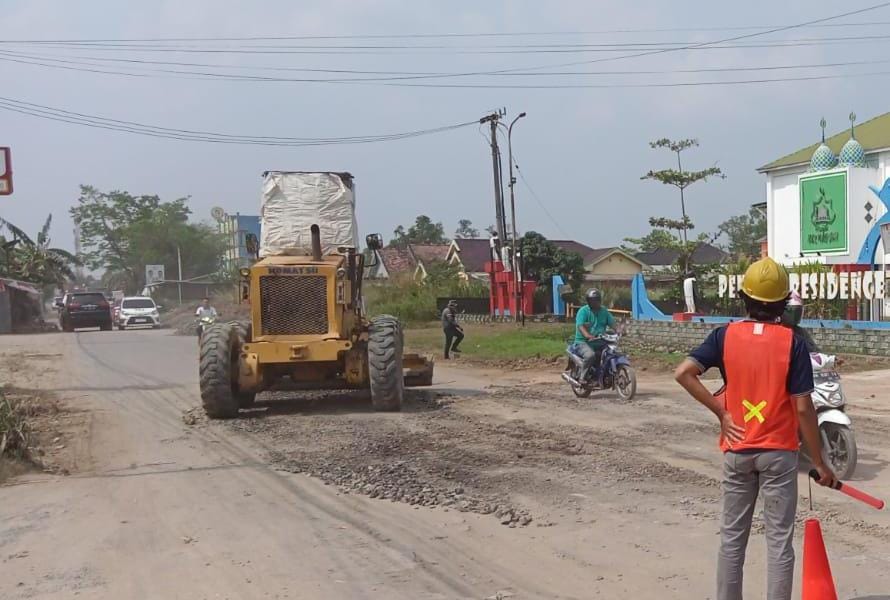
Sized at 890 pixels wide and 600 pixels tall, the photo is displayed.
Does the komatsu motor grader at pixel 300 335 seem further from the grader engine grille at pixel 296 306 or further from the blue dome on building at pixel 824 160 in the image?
the blue dome on building at pixel 824 160

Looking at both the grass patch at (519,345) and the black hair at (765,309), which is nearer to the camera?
the black hair at (765,309)

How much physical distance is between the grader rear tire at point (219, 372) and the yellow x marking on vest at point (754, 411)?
8965 millimetres

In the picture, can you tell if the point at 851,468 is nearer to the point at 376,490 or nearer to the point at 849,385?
the point at 376,490

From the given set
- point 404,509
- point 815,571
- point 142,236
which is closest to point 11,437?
point 404,509

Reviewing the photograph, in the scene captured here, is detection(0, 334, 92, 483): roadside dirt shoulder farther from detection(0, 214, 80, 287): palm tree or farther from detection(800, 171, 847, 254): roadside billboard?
detection(0, 214, 80, 287): palm tree

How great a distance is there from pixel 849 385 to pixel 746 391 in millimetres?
11501

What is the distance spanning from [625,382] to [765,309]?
915 cm

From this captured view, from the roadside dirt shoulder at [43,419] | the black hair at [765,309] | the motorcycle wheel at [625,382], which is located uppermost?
the black hair at [765,309]

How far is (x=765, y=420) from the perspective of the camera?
4.35 meters

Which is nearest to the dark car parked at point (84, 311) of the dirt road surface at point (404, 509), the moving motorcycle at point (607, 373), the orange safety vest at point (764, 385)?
the dirt road surface at point (404, 509)

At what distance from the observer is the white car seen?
4331 cm

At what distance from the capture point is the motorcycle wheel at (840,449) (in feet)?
25.9

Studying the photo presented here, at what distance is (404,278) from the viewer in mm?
45000

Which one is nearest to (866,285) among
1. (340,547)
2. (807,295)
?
(807,295)
